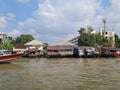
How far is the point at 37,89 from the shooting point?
16.4 meters

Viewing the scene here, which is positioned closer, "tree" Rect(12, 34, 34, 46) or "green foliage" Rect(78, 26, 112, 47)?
"green foliage" Rect(78, 26, 112, 47)

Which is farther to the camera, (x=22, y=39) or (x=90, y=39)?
(x=22, y=39)

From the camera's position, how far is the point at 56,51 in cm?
8294

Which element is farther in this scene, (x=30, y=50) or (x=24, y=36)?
(x=24, y=36)

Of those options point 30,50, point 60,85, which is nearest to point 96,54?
point 30,50

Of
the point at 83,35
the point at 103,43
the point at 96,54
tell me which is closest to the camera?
the point at 96,54

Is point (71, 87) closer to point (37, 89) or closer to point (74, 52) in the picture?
point (37, 89)

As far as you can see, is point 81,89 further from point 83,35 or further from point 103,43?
point 83,35

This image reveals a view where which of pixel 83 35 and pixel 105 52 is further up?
pixel 83 35

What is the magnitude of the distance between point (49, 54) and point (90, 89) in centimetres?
5981

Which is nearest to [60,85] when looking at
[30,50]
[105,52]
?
[105,52]

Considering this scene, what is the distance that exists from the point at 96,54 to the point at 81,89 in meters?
57.3

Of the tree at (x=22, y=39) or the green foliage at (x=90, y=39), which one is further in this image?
the tree at (x=22, y=39)

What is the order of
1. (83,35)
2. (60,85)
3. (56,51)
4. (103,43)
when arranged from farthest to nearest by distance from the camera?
(83,35), (103,43), (56,51), (60,85)
